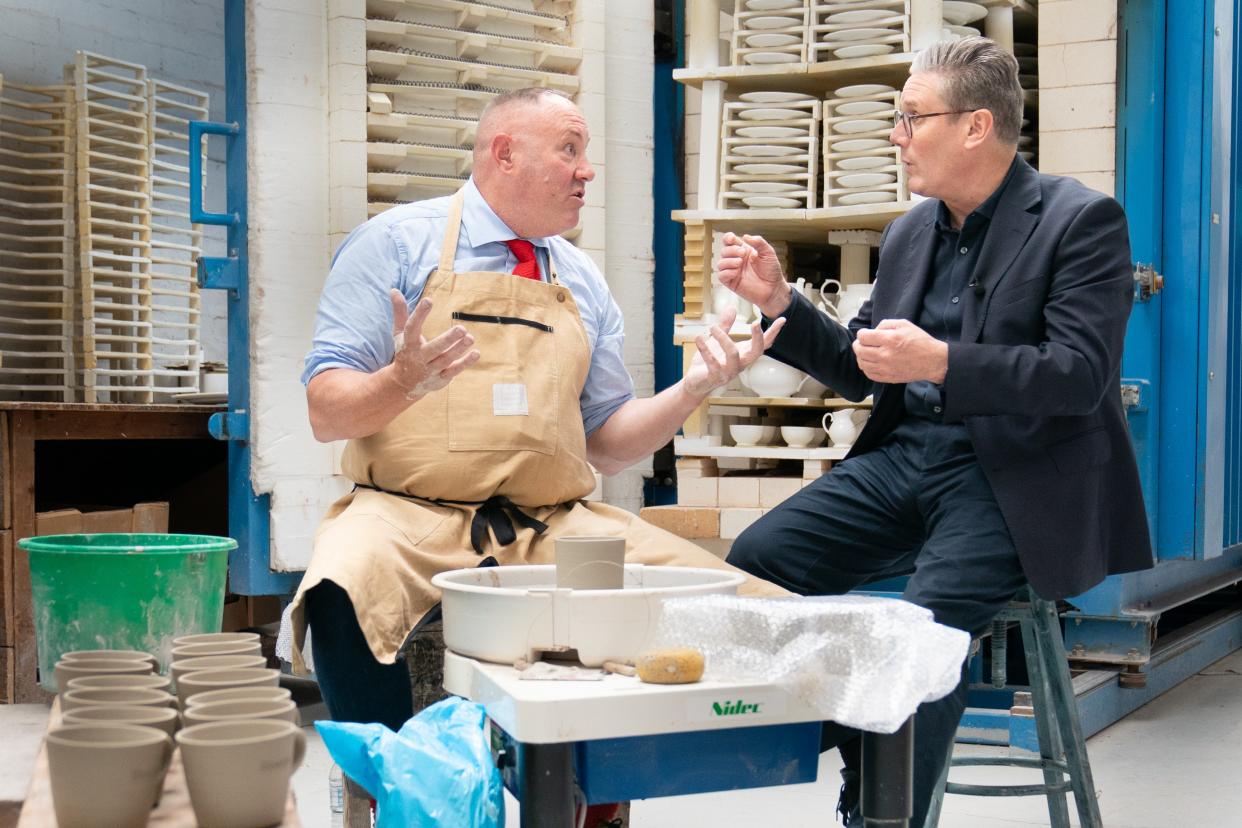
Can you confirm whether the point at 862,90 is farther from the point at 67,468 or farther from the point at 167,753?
the point at 67,468

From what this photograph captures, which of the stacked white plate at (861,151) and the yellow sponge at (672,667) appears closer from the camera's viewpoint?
the yellow sponge at (672,667)

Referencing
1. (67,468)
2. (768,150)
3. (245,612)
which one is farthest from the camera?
(67,468)

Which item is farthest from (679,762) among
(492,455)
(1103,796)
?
(1103,796)

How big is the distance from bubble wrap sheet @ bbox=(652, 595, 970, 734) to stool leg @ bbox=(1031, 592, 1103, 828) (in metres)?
1.29

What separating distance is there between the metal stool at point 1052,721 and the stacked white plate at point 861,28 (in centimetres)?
233

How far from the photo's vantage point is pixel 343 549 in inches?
96.7

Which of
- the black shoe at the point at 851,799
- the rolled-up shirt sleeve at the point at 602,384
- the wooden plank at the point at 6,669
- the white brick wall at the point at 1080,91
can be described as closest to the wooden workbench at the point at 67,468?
the wooden plank at the point at 6,669

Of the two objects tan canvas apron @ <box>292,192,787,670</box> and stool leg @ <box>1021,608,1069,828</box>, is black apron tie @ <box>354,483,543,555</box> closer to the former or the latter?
tan canvas apron @ <box>292,192,787,670</box>

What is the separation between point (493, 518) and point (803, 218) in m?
2.22

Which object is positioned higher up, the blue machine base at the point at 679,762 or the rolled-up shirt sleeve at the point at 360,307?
the rolled-up shirt sleeve at the point at 360,307

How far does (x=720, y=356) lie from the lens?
271cm

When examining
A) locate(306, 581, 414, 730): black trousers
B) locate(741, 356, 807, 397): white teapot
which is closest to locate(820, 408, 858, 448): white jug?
locate(741, 356, 807, 397): white teapot

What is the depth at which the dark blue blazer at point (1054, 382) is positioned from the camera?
2566mm

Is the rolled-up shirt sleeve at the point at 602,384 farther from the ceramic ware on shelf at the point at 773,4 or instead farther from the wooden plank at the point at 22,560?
the wooden plank at the point at 22,560
